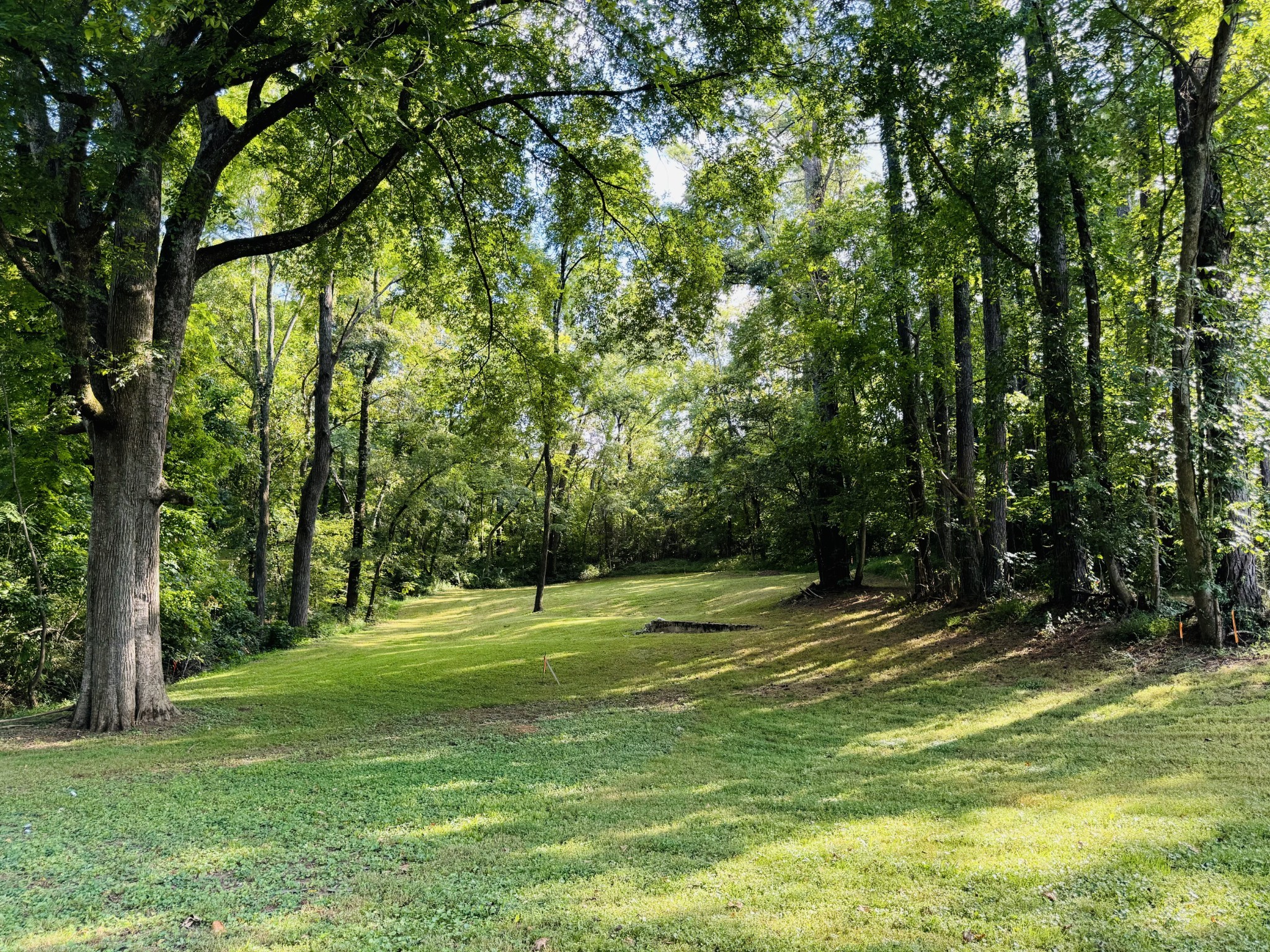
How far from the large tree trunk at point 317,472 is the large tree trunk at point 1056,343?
15.1 meters

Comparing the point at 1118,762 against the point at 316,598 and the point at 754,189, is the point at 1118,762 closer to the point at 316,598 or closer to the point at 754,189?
the point at 754,189

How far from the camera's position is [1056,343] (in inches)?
346

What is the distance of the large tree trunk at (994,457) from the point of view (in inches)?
415

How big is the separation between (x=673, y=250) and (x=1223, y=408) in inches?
280

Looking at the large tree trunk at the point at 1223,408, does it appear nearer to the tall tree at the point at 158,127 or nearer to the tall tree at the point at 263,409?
the tall tree at the point at 158,127

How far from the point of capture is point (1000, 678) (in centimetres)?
851

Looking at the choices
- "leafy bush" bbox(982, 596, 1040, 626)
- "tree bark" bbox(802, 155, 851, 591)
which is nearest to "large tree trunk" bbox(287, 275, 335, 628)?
"tree bark" bbox(802, 155, 851, 591)

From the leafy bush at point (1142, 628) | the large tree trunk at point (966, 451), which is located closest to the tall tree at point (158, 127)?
the large tree trunk at point (966, 451)

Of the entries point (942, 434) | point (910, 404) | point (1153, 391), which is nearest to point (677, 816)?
point (1153, 391)

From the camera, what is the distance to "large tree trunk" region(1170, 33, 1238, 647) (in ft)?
23.3

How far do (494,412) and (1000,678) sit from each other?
856 centimetres

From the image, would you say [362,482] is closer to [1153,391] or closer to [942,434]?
[942,434]

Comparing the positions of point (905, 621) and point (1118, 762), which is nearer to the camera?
point (1118, 762)

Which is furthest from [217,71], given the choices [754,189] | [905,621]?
[905,621]
